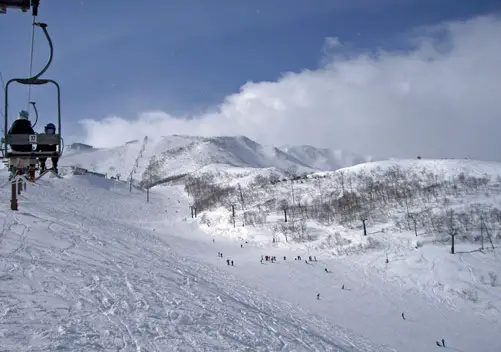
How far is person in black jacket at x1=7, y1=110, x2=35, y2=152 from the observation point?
19.5ft

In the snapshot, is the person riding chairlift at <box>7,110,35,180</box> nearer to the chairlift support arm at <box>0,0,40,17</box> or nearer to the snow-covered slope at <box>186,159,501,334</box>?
the chairlift support arm at <box>0,0,40,17</box>

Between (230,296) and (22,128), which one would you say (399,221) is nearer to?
(230,296)

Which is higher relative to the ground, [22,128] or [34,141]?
[22,128]

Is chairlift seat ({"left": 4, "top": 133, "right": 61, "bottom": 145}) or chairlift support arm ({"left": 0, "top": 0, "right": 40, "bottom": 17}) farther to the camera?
chairlift seat ({"left": 4, "top": 133, "right": 61, "bottom": 145})

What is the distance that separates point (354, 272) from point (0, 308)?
34.4m

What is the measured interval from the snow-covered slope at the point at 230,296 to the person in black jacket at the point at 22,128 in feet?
14.6

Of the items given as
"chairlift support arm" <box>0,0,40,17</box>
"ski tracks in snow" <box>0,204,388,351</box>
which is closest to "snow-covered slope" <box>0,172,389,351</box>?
"ski tracks in snow" <box>0,204,388,351</box>

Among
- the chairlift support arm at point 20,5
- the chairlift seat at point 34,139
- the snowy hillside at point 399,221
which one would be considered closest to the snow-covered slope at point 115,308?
the chairlift seat at point 34,139

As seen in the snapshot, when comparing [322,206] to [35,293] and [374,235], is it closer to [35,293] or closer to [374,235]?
[374,235]

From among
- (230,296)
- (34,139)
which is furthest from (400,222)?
(34,139)

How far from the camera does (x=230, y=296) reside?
18156 millimetres

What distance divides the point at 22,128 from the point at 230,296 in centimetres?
1444

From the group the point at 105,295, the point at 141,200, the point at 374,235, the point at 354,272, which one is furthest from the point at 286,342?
the point at 141,200

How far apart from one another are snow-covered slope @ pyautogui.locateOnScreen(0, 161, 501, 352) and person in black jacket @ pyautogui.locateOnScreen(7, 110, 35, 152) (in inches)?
175
